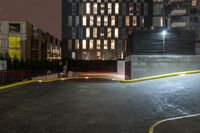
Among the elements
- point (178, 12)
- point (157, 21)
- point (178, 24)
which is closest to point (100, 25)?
point (157, 21)

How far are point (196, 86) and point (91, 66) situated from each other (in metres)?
55.6

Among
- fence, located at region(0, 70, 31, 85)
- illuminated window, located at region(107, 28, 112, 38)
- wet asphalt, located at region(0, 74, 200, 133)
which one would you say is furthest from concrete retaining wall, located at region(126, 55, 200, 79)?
illuminated window, located at region(107, 28, 112, 38)

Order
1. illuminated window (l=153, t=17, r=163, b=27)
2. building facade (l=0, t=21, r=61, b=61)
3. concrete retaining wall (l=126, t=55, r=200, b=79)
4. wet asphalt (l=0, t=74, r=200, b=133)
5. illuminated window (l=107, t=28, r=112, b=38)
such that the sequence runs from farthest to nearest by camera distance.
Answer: illuminated window (l=107, t=28, r=112, b=38), illuminated window (l=153, t=17, r=163, b=27), building facade (l=0, t=21, r=61, b=61), concrete retaining wall (l=126, t=55, r=200, b=79), wet asphalt (l=0, t=74, r=200, b=133)

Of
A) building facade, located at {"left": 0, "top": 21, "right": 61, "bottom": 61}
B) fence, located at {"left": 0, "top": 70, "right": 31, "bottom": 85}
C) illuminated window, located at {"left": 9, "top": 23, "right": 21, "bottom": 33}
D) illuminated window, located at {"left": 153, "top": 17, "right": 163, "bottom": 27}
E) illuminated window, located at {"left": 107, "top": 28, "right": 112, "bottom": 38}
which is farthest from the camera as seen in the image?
illuminated window, located at {"left": 107, "top": 28, "right": 112, "bottom": 38}

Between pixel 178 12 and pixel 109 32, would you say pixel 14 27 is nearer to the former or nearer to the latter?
pixel 178 12

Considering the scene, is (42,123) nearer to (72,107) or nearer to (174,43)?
(72,107)

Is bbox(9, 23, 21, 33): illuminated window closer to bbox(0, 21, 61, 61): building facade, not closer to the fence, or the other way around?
bbox(0, 21, 61, 61): building facade

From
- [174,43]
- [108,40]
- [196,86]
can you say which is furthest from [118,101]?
[108,40]

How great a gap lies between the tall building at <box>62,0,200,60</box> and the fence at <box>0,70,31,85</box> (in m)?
68.7

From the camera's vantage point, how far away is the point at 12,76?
24.5 metres

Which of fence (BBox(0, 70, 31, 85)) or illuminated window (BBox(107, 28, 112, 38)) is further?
illuminated window (BBox(107, 28, 112, 38))

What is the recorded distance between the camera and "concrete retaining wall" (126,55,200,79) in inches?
1061

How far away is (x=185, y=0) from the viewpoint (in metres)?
65.1

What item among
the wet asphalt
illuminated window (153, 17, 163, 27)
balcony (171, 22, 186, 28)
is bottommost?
the wet asphalt
